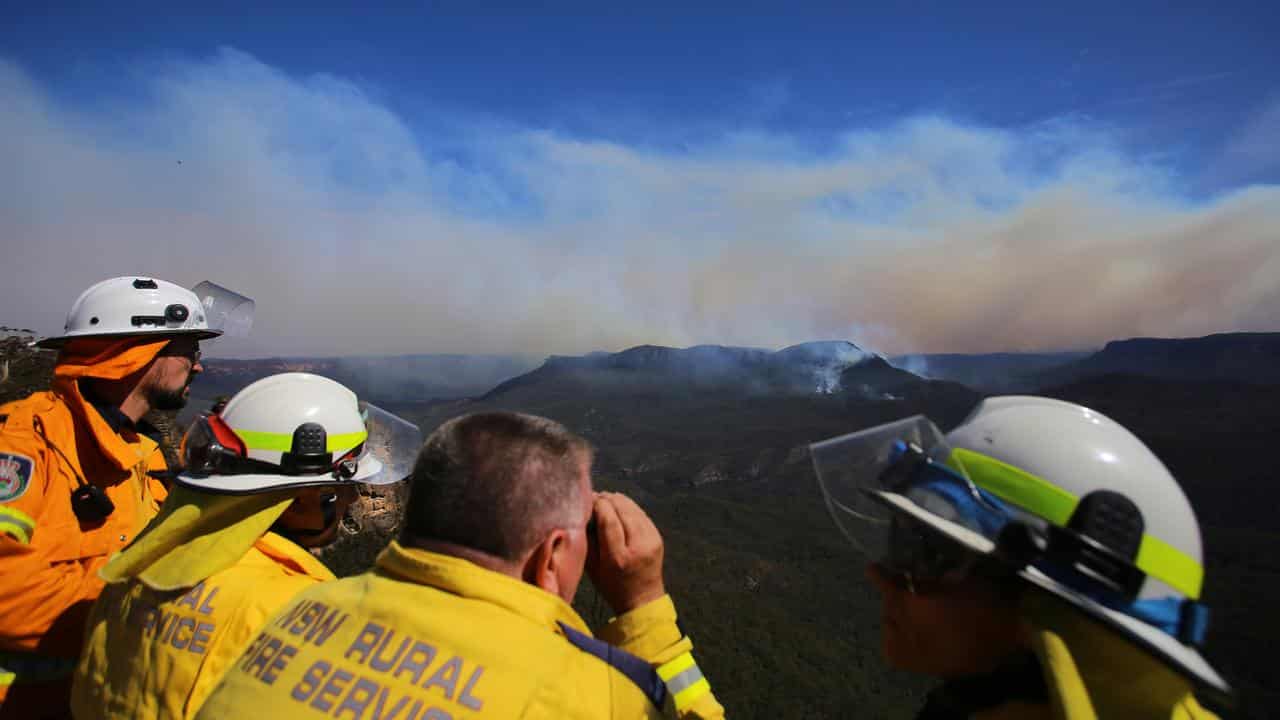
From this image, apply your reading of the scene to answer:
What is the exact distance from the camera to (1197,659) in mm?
1908

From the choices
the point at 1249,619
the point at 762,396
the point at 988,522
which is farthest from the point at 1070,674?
the point at 762,396

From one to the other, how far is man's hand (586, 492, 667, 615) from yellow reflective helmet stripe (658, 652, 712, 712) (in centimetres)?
27

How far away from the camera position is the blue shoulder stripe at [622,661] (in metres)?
2.00

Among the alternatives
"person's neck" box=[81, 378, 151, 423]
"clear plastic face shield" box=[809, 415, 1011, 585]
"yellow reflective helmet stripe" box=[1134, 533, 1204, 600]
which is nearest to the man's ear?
"clear plastic face shield" box=[809, 415, 1011, 585]

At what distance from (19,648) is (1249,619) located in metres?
31.8

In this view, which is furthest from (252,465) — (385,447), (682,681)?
(682,681)

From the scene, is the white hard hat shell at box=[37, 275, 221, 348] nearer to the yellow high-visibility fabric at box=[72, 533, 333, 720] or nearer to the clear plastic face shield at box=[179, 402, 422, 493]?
the clear plastic face shield at box=[179, 402, 422, 493]

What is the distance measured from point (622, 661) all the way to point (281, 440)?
2722 millimetres

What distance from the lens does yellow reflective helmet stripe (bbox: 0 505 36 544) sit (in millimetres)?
3697

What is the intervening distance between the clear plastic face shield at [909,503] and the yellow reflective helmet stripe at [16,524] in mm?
4583

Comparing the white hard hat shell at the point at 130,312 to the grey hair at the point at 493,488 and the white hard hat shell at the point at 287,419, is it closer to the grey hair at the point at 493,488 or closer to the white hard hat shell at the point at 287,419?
the white hard hat shell at the point at 287,419

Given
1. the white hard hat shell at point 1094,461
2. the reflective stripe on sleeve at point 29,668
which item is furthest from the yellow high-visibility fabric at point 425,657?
the reflective stripe on sleeve at point 29,668

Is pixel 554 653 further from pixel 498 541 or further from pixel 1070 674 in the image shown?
pixel 1070 674

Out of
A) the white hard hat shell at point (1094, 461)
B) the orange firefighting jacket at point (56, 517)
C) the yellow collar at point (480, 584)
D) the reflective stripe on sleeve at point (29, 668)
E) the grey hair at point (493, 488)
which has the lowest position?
the reflective stripe on sleeve at point (29, 668)
